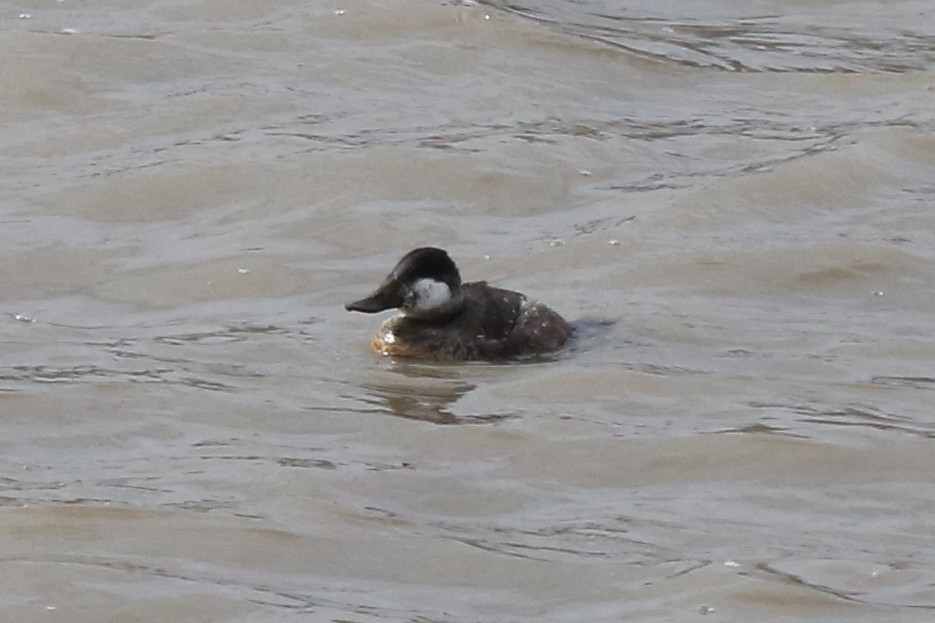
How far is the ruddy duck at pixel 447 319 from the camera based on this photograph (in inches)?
353

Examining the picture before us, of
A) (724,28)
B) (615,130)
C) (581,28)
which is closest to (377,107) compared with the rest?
(615,130)

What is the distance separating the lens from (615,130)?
39.6 ft

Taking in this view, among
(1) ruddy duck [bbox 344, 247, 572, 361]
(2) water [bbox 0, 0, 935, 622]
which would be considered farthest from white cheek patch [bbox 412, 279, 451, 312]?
(2) water [bbox 0, 0, 935, 622]

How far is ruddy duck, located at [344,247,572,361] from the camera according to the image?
896 cm

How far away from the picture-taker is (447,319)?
909 centimetres

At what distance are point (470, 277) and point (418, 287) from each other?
105 centimetres

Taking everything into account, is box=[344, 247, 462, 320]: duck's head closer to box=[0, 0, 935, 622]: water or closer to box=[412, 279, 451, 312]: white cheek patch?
box=[412, 279, 451, 312]: white cheek patch

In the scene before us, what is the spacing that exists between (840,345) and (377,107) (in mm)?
4024

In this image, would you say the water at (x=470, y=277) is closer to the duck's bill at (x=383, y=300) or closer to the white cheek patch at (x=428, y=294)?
the duck's bill at (x=383, y=300)

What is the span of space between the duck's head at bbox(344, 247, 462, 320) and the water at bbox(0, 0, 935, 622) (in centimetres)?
27

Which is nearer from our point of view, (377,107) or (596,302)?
(596,302)

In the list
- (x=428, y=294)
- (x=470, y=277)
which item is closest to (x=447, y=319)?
(x=428, y=294)

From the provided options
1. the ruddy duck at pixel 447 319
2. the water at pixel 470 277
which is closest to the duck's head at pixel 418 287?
the ruddy duck at pixel 447 319

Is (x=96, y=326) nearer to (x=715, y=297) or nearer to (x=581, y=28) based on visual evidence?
(x=715, y=297)
